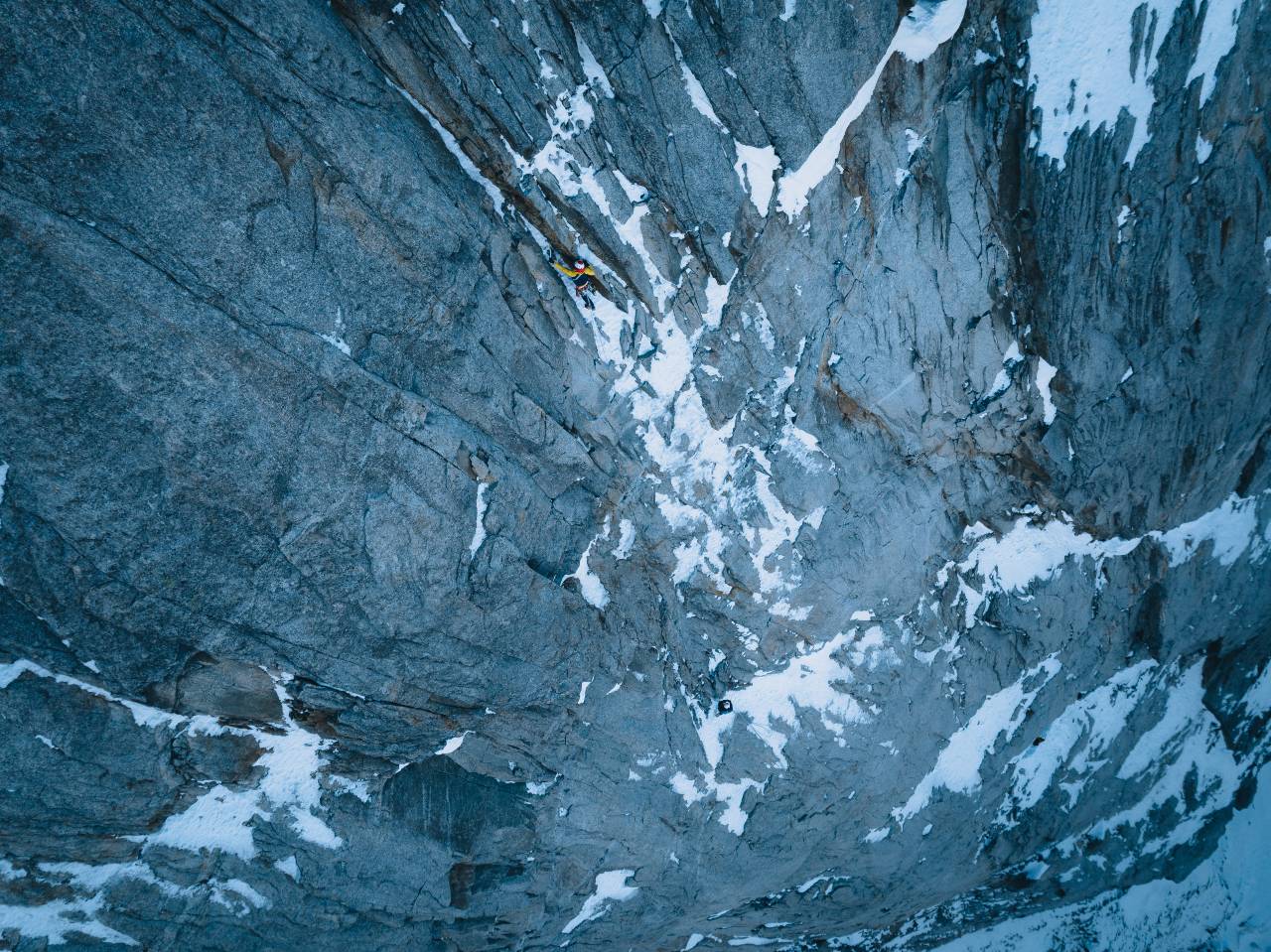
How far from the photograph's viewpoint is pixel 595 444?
12602mm

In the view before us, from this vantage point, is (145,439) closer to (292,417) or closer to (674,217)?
(292,417)

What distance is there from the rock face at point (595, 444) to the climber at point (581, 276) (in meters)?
0.36

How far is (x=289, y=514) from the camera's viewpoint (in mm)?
9859

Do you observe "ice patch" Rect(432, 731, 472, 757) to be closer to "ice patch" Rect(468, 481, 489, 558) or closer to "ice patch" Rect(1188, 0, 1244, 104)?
"ice patch" Rect(468, 481, 489, 558)

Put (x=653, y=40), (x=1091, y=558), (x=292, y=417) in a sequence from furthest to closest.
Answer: (x=1091, y=558)
(x=653, y=40)
(x=292, y=417)

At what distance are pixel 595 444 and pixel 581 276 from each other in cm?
323

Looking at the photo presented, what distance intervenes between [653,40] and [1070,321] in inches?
381

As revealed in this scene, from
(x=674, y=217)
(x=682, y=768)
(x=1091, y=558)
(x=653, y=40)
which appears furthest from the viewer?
(x=1091, y=558)

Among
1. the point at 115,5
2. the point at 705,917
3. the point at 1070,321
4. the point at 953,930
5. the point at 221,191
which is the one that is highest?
the point at 115,5

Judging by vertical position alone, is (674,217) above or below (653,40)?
below

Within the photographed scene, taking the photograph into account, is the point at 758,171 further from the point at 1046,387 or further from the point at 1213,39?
the point at 1213,39

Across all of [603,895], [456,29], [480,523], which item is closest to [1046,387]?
[480,523]

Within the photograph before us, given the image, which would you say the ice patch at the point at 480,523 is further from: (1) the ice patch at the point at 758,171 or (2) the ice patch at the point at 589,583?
(1) the ice patch at the point at 758,171

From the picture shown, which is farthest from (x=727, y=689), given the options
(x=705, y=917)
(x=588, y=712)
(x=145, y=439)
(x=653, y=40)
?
(x=653, y=40)
